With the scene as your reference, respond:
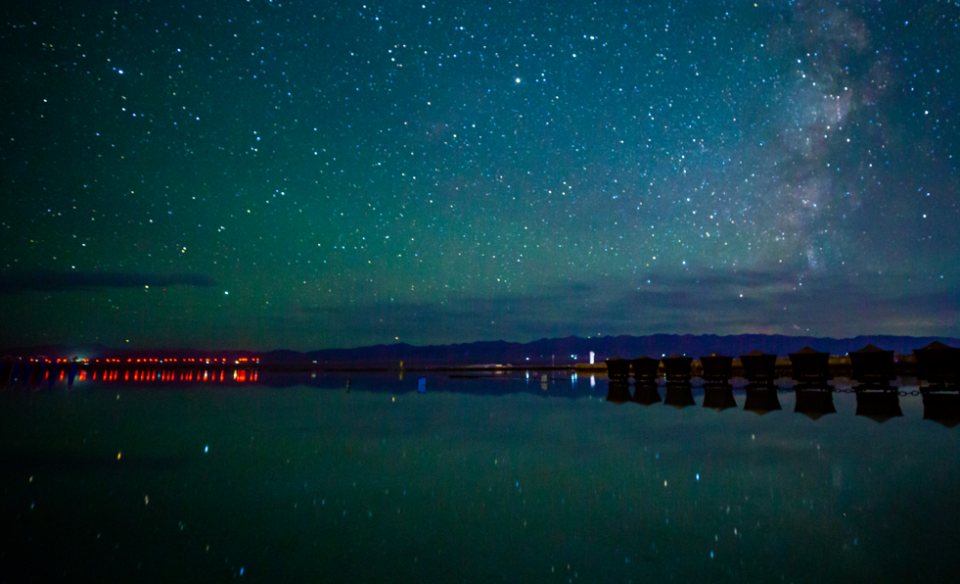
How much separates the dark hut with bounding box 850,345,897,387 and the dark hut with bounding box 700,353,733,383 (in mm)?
4624

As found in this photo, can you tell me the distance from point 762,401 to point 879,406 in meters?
2.75

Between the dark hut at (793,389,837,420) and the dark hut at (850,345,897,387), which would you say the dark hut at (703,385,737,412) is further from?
the dark hut at (850,345,897,387)

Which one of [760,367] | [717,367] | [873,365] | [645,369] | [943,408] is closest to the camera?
[943,408]

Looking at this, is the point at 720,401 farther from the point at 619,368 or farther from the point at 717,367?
the point at 619,368

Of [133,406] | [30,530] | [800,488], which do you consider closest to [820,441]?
[800,488]

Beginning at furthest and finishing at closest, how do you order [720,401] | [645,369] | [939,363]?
[645,369] < [939,363] < [720,401]

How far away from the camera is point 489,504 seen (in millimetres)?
4965

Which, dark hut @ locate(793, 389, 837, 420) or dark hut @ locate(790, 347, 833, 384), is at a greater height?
dark hut @ locate(790, 347, 833, 384)

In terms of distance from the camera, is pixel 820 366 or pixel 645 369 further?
pixel 645 369

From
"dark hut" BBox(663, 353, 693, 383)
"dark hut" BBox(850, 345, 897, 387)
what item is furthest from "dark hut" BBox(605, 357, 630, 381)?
"dark hut" BBox(850, 345, 897, 387)

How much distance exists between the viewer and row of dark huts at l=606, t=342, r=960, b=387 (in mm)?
15898

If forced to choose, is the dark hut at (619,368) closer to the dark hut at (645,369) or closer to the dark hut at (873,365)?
the dark hut at (645,369)

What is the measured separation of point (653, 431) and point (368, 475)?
5.76 meters

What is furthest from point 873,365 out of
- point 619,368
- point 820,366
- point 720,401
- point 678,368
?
point 619,368
